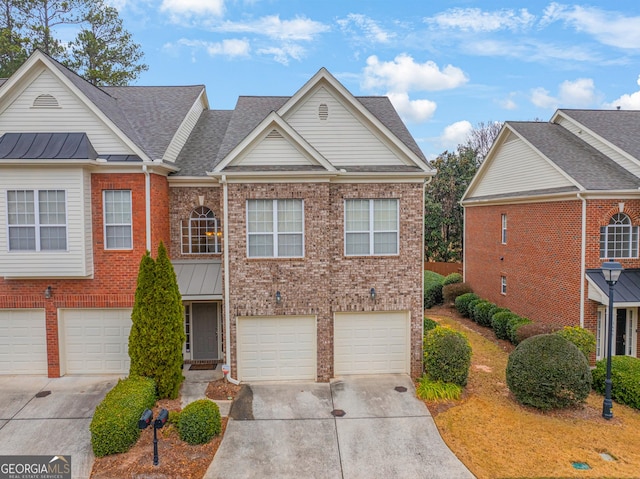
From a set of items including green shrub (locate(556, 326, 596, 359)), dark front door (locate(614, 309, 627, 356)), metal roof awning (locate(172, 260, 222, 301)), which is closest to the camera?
metal roof awning (locate(172, 260, 222, 301))

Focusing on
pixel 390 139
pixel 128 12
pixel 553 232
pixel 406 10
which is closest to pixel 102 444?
pixel 390 139

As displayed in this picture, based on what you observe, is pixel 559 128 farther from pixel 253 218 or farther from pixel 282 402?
pixel 282 402

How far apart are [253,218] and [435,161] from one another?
86.1 feet

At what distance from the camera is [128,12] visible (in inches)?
1049

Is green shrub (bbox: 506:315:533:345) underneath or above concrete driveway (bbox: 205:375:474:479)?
above

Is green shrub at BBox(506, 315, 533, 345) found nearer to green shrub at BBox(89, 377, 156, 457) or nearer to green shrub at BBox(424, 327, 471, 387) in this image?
green shrub at BBox(424, 327, 471, 387)

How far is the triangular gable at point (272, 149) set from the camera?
37.7ft

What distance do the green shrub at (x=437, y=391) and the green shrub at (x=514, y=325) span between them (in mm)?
5815

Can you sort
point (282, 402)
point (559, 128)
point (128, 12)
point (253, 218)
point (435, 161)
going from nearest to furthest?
point (282, 402)
point (253, 218)
point (559, 128)
point (128, 12)
point (435, 161)

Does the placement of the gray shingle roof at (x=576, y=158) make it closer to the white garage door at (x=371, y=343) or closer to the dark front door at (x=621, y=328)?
the dark front door at (x=621, y=328)

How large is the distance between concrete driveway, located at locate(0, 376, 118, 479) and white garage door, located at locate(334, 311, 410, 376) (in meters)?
6.89

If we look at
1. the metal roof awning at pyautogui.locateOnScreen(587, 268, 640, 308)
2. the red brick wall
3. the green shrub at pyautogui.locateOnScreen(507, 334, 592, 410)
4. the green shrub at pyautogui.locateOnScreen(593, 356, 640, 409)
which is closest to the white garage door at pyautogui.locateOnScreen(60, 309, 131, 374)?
the red brick wall

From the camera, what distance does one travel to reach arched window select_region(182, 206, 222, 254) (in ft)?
44.2

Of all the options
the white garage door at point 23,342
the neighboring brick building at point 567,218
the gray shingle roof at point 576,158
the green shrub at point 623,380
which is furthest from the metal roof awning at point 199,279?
the gray shingle roof at point 576,158
